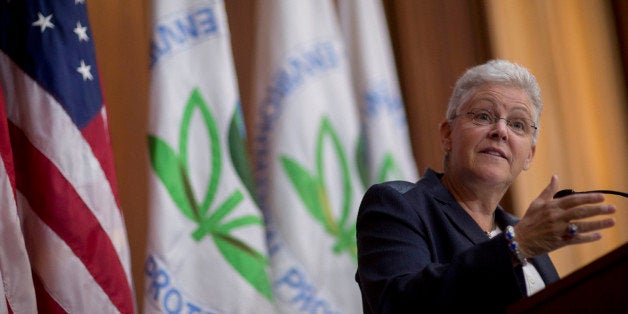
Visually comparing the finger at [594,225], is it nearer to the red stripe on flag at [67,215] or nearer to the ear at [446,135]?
the ear at [446,135]

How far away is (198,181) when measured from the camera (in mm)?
3635

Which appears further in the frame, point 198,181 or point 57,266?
point 198,181

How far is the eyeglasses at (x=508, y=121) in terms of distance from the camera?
262cm

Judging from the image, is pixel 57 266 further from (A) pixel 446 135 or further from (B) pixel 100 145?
(A) pixel 446 135

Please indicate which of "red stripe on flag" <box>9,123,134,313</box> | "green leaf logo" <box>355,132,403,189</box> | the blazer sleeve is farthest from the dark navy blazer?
"green leaf logo" <box>355,132,403,189</box>

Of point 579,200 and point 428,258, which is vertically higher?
point 579,200

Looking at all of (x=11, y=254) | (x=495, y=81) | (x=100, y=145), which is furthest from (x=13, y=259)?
(x=495, y=81)

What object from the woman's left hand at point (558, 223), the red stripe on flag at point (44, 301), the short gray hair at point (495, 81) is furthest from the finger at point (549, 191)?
the red stripe on flag at point (44, 301)

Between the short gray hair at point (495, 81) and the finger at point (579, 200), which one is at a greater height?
the short gray hair at point (495, 81)

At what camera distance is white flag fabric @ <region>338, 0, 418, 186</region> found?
13.5 feet

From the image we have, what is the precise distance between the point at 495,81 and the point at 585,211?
95cm

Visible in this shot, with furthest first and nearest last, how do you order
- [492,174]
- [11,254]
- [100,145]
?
1. [100,145]
2. [11,254]
3. [492,174]

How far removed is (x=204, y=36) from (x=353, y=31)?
839 mm

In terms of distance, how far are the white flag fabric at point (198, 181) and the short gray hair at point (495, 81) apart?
1229mm
